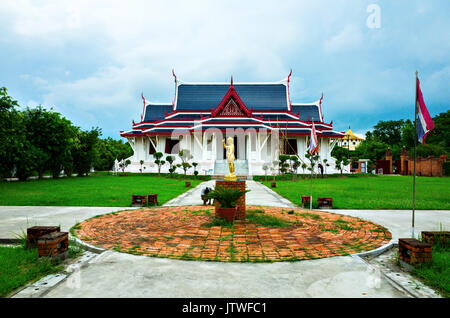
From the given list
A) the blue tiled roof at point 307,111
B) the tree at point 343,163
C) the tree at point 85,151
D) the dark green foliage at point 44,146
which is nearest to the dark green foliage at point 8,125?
the dark green foliage at point 44,146

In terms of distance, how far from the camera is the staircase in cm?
2386

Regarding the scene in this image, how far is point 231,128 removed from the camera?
25953mm

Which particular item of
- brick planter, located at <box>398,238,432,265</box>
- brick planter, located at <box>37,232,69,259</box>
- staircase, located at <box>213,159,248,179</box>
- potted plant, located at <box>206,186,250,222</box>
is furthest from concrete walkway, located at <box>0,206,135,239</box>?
staircase, located at <box>213,159,248,179</box>

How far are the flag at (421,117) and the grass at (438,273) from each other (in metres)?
2.19

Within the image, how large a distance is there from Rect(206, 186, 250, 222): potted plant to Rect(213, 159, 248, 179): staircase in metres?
16.8

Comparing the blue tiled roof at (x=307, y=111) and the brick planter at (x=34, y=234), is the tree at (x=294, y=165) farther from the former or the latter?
the brick planter at (x=34, y=234)

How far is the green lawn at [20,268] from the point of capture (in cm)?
Answer: 318

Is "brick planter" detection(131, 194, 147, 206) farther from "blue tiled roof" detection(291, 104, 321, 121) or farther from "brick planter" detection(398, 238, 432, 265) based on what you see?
"blue tiled roof" detection(291, 104, 321, 121)

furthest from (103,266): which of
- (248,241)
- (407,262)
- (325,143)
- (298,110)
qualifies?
(298,110)

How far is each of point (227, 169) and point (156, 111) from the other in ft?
55.9

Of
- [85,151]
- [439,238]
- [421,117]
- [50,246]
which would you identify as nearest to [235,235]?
[50,246]

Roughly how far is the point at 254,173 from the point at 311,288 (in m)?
21.9
